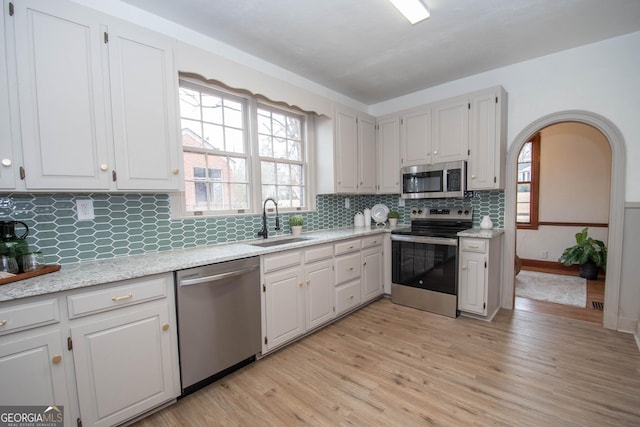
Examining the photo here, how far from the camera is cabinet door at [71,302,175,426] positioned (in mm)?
1461

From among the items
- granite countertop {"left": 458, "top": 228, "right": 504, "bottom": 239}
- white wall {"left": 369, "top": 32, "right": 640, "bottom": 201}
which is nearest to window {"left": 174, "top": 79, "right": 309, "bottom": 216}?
granite countertop {"left": 458, "top": 228, "right": 504, "bottom": 239}

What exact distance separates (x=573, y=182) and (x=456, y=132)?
126 inches

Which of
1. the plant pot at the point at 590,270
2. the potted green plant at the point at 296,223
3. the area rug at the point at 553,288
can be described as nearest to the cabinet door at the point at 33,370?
the potted green plant at the point at 296,223

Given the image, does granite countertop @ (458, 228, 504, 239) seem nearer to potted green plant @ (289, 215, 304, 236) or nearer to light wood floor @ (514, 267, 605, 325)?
light wood floor @ (514, 267, 605, 325)

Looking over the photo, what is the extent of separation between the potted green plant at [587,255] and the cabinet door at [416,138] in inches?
123

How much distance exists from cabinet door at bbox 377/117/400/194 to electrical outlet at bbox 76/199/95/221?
3.21m

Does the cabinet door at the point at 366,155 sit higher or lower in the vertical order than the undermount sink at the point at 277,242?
higher

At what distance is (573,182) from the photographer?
4719 millimetres

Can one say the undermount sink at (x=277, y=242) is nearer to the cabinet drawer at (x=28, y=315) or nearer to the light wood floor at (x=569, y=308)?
the cabinet drawer at (x=28, y=315)

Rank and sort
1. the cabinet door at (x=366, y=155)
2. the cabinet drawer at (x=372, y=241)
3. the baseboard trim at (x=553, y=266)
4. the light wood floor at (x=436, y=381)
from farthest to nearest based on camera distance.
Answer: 1. the baseboard trim at (x=553, y=266)
2. the cabinet door at (x=366, y=155)
3. the cabinet drawer at (x=372, y=241)
4. the light wood floor at (x=436, y=381)

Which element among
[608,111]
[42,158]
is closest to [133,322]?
[42,158]

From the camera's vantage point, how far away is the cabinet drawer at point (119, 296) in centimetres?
143

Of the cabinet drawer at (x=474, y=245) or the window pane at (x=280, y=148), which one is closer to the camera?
the cabinet drawer at (x=474, y=245)

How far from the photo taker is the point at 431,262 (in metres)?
3.13
